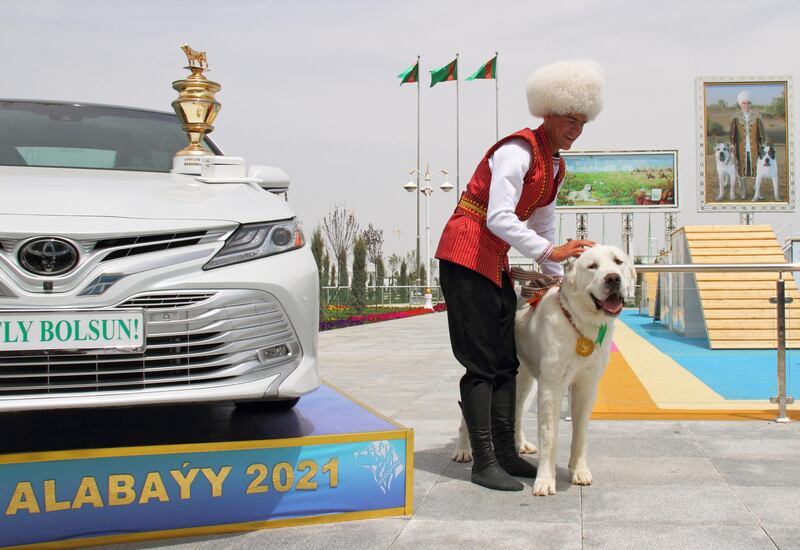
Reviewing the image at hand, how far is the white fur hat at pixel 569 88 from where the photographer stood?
3553 millimetres

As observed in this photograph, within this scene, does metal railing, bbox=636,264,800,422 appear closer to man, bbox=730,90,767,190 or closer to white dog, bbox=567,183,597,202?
man, bbox=730,90,767,190

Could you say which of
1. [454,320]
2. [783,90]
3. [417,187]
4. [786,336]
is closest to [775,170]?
[783,90]

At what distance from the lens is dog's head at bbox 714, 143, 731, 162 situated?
108ft

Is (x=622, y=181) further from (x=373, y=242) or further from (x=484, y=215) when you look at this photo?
(x=484, y=215)

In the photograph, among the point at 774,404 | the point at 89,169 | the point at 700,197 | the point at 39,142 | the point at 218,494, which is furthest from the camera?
the point at 700,197

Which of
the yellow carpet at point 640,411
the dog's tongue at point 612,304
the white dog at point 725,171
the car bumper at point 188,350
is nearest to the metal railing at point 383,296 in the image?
the white dog at point 725,171

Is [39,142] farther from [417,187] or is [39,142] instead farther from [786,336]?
[417,187]

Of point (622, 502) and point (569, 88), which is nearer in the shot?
point (622, 502)

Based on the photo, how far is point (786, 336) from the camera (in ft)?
19.0

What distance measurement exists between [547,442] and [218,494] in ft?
4.75

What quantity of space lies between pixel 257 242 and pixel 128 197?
49 cm

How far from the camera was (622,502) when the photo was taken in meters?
3.39

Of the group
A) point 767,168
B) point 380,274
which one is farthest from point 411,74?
point 767,168

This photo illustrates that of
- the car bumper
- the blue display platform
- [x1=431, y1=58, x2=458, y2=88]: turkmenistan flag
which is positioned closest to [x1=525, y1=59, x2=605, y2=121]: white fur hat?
the car bumper
